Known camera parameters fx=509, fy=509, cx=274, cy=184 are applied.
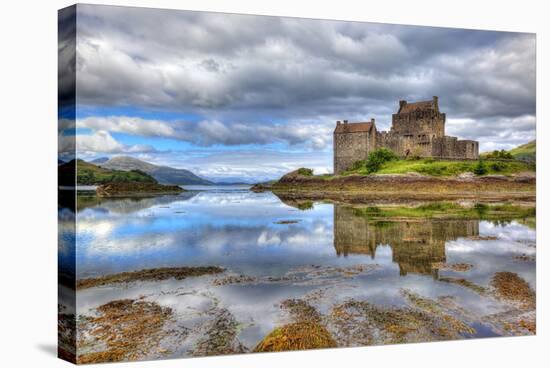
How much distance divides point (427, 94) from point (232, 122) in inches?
224

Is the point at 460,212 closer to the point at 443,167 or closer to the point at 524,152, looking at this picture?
the point at 443,167

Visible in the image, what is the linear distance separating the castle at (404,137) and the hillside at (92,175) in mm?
5893

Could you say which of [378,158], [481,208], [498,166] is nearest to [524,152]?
[498,166]

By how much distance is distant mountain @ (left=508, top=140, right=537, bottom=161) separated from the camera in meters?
14.9

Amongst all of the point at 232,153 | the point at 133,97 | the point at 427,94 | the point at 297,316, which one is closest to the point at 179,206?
the point at 232,153

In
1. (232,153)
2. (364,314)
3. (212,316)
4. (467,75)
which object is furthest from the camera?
(467,75)

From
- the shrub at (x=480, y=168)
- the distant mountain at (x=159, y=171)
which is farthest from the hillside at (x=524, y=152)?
the distant mountain at (x=159, y=171)

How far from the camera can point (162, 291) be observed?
39.1 feet

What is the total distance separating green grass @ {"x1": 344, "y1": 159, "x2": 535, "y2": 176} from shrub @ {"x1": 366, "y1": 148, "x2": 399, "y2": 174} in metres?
0.14

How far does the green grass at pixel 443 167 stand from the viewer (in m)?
15.2

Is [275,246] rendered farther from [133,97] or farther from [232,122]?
[133,97]

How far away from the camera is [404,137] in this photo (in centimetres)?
1716

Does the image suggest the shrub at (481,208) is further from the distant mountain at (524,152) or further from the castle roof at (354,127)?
the castle roof at (354,127)

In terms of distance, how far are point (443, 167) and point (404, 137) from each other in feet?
5.87
